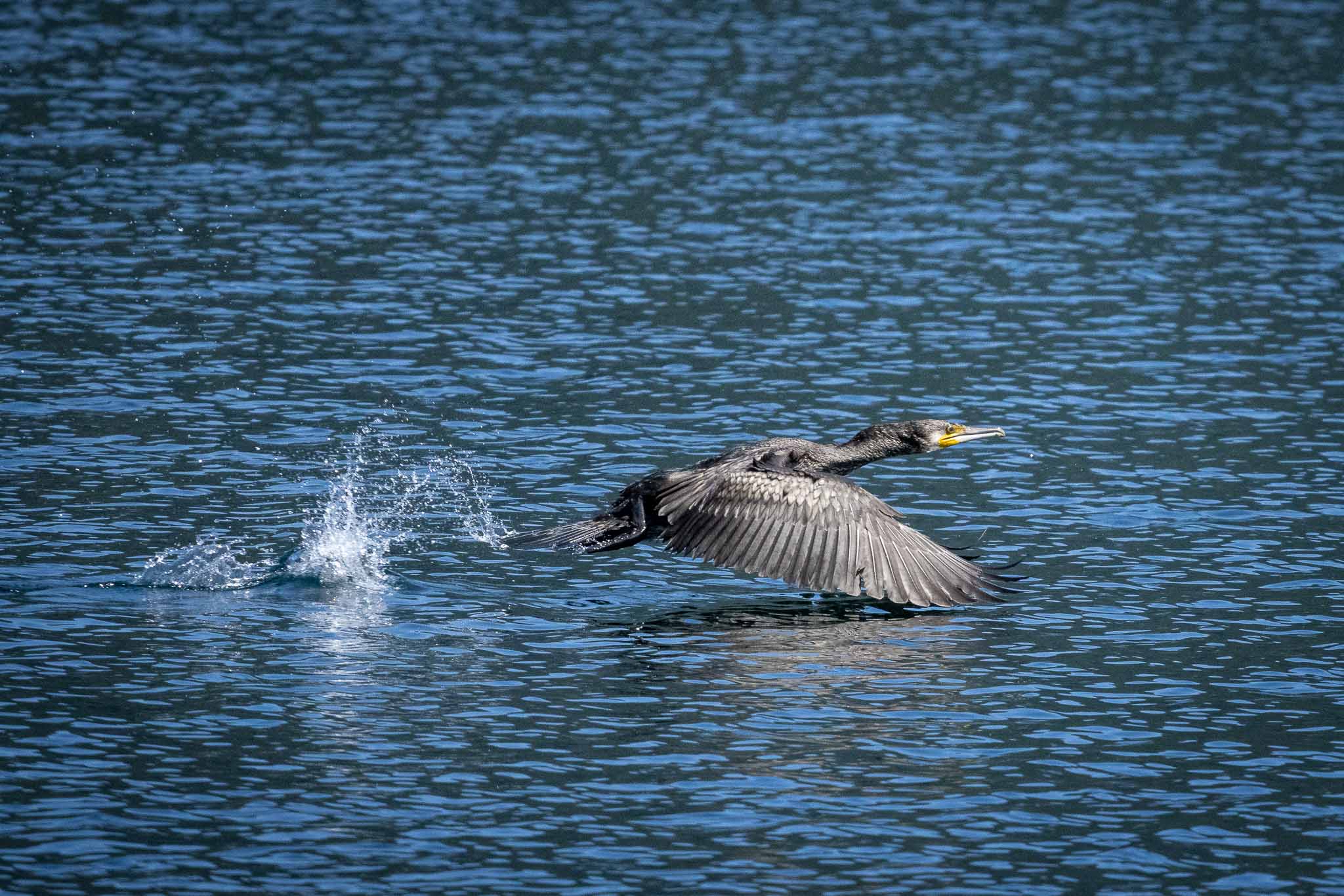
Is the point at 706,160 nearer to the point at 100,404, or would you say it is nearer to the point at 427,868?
A: the point at 100,404

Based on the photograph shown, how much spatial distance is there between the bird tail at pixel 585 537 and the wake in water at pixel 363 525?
133 centimetres

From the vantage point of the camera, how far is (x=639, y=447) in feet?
62.1

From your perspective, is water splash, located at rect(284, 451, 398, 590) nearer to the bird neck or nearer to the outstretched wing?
the outstretched wing

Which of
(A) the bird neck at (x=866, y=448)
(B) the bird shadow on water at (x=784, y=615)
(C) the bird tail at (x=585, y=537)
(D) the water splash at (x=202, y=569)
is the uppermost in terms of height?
(A) the bird neck at (x=866, y=448)

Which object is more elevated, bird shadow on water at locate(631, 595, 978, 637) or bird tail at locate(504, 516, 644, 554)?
bird tail at locate(504, 516, 644, 554)

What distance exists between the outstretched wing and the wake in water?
8.29 ft

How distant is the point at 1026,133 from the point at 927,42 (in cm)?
736

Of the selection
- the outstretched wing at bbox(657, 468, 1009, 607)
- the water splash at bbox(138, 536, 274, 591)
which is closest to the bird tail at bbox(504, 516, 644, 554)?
the outstretched wing at bbox(657, 468, 1009, 607)

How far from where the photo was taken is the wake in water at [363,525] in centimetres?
1537

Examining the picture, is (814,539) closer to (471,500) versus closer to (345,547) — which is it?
(345,547)

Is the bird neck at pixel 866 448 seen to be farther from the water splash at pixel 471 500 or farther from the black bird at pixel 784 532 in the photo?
the water splash at pixel 471 500

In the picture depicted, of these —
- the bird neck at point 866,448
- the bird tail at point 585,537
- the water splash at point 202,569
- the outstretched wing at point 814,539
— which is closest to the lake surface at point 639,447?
the water splash at point 202,569

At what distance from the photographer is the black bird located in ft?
47.2

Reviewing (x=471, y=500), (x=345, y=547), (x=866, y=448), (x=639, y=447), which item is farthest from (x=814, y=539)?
(x=639, y=447)
